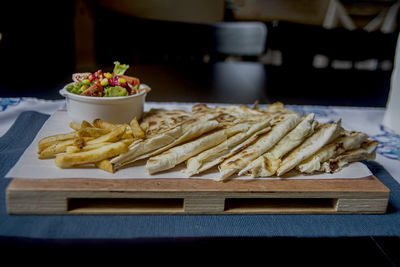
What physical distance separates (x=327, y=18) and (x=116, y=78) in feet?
26.7

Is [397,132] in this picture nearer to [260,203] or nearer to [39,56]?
[260,203]

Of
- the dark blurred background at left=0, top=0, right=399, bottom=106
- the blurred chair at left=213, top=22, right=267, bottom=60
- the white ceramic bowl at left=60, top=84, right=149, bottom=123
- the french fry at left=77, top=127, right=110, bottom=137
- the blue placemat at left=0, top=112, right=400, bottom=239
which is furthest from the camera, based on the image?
the blurred chair at left=213, top=22, right=267, bottom=60

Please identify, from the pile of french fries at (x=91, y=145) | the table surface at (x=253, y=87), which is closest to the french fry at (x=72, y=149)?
the pile of french fries at (x=91, y=145)

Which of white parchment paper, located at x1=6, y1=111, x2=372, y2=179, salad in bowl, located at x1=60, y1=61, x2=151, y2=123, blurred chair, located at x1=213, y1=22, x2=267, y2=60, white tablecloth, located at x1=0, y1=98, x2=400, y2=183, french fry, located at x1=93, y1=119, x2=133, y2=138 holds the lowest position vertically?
white tablecloth, located at x1=0, y1=98, x2=400, y2=183

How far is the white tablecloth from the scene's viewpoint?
2.01m

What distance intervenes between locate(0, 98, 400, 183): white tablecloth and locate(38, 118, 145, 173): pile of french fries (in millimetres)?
742

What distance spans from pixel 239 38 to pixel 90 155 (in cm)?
373

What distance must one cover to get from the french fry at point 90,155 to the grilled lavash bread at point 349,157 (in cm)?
86

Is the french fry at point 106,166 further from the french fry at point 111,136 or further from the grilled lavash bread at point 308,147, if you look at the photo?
the grilled lavash bread at point 308,147

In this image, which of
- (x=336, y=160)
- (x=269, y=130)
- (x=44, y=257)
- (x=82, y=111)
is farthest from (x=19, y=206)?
(x=336, y=160)

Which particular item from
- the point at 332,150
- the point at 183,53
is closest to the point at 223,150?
the point at 332,150

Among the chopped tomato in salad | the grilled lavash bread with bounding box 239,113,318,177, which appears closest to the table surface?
the chopped tomato in salad

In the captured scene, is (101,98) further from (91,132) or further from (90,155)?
(90,155)

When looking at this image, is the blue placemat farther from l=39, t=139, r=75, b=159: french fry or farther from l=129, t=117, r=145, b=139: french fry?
l=129, t=117, r=145, b=139: french fry
